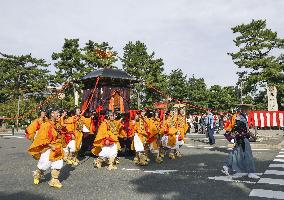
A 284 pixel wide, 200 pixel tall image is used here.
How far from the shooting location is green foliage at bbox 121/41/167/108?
44719 millimetres

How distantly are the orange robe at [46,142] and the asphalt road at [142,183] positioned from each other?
0.68 m

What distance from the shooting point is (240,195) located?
668 centimetres

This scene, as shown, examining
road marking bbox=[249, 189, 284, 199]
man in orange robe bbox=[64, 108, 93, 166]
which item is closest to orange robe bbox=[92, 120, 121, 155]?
man in orange robe bbox=[64, 108, 93, 166]

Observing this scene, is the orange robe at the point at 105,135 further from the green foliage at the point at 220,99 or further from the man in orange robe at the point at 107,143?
the green foliage at the point at 220,99

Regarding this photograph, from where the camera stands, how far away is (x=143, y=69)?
4559 cm

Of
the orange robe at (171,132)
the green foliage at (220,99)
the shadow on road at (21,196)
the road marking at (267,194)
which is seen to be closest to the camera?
the shadow on road at (21,196)

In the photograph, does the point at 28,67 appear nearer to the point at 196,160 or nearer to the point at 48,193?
the point at 196,160

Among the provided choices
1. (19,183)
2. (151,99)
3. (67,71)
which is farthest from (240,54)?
(19,183)

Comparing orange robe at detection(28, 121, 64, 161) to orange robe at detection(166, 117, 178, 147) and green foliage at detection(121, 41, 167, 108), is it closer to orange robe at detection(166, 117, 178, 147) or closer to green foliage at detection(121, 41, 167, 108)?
orange robe at detection(166, 117, 178, 147)

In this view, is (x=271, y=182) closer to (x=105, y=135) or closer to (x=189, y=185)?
(x=189, y=185)

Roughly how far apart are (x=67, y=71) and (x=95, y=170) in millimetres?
34711

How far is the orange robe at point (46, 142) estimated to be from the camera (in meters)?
7.81

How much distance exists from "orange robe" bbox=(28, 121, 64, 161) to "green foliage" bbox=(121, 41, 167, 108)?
1422 inches

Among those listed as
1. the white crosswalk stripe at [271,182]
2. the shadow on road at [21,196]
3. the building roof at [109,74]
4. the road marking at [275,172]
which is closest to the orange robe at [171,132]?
the building roof at [109,74]
